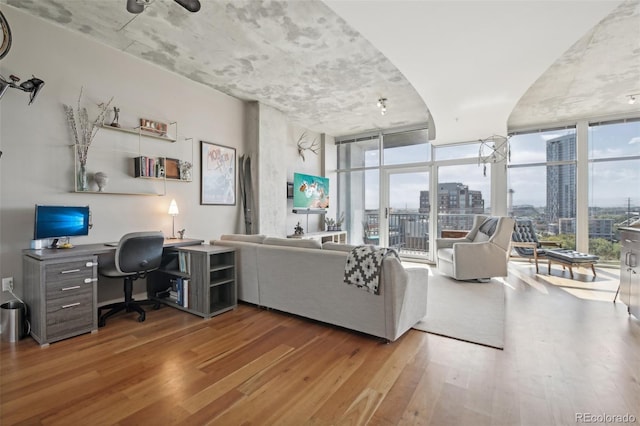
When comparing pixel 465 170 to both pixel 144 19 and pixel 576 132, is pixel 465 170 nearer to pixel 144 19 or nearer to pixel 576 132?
pixel 576 132

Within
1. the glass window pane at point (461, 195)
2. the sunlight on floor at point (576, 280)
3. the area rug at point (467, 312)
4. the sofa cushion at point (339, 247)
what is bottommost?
the area rug at point (467, 312)

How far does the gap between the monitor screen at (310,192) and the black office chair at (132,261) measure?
3158 mm

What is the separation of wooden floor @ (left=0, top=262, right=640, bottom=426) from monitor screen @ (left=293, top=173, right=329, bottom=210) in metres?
3.30

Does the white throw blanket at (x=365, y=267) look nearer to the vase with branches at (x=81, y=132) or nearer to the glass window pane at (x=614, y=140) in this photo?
the vase with branches at (x=81, y=132)

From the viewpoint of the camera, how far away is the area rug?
2.53 meters

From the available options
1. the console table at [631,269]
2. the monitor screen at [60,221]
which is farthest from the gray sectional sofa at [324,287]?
the console table at [631,269]

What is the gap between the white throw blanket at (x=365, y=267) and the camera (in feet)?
7.58

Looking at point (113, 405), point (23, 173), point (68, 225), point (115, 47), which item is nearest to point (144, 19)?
point (115, 47)

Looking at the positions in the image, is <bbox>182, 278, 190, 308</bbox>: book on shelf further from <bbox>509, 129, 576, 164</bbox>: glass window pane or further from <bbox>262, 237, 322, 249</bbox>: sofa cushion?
<bbox>509, 129, 576, 164</bbox>: glass window pane

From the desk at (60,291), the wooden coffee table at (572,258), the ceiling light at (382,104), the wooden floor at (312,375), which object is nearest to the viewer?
the wooden floor at (312,375)

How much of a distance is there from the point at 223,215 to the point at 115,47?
2.43m

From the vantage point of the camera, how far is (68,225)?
2734 millimetres

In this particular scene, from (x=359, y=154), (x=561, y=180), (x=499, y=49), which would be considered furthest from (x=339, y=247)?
(x=561, y=180)

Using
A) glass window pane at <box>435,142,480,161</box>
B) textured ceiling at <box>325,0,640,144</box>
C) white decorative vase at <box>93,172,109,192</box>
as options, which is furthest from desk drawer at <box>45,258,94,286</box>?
glass window pane at <box>435,142,480,161</box>
